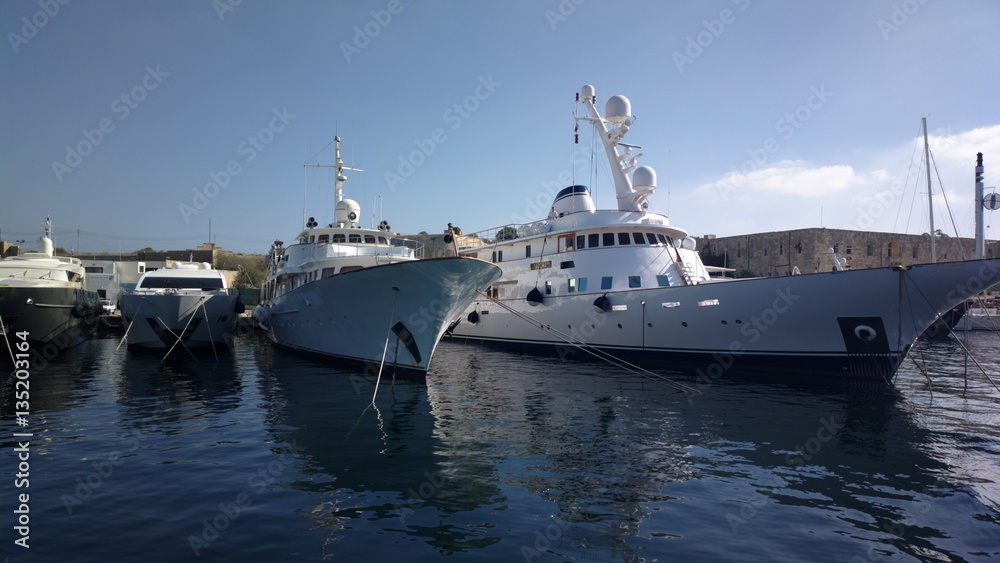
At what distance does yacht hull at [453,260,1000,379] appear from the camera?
14.4 m

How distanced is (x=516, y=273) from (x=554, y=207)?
3757mm

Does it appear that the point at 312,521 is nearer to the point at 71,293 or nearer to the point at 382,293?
the point at 382,293

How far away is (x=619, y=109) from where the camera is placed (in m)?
24.5

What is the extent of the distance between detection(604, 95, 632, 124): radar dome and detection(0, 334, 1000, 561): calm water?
15.3 m

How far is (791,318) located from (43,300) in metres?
26.3

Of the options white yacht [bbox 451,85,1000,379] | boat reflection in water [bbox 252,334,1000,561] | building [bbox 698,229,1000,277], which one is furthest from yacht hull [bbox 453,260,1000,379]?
building [bbox 698,229,1000,277]

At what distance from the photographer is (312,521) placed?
575 cm

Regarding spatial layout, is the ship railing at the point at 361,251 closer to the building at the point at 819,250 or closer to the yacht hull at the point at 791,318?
the yacht hull at the point at 791,318

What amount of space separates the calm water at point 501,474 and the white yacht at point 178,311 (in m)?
5.88

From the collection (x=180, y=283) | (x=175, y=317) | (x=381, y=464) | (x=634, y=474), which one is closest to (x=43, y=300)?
(x=180, y=283)

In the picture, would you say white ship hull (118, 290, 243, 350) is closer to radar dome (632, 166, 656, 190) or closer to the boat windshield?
the boat windshield

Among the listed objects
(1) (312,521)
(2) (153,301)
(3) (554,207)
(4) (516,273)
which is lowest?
(1) (312,521)

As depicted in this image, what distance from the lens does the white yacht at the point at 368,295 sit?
13461mm

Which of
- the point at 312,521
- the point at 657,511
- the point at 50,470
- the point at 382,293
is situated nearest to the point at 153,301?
the point at 382,293
